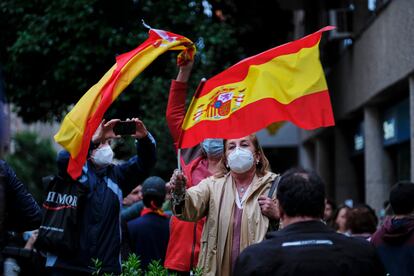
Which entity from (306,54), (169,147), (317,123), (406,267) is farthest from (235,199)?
(169,147)

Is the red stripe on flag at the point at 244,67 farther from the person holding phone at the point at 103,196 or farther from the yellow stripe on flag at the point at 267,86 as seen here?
the person holding phone at the point at 103,196

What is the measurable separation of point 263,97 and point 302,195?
2.19 m

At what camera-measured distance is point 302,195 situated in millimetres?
4293

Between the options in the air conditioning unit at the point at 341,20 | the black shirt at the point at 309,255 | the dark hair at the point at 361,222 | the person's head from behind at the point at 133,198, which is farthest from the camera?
the air conditioning unit at the point at 341,20

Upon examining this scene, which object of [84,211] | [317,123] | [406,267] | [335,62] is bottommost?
[406,267]

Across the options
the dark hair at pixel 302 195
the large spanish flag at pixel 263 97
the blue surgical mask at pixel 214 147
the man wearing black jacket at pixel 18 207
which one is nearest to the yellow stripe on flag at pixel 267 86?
the large spanish flag at pixel 263 97

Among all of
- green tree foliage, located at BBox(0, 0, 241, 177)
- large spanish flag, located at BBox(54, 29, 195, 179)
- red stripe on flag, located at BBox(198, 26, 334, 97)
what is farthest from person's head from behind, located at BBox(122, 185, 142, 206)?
green tree foliage, located at BBox(0, 0, 241, 177)

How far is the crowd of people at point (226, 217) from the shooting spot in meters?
4.20

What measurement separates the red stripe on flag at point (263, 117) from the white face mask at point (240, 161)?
13 cm

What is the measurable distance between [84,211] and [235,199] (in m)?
1.38

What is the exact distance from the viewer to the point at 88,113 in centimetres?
663

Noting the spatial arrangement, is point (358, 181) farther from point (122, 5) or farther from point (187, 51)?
point (187, 51)

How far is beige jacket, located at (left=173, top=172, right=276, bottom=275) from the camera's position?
19.7 feet

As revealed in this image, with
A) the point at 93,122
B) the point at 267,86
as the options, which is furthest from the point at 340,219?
the point at 93,122
